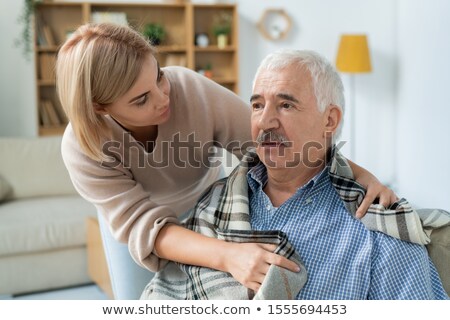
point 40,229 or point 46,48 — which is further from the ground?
point 46,48

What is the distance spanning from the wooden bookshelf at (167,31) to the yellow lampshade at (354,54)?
958 millimetres

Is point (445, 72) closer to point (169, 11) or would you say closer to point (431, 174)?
point (431, 174)

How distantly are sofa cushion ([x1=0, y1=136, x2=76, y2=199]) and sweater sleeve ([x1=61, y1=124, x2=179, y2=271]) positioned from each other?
2358 millimetres

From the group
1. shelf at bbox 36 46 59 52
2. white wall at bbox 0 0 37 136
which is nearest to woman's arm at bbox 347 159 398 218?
shelf at bbox 36 46 59 52

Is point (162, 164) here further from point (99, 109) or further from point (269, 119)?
point (269, 119)

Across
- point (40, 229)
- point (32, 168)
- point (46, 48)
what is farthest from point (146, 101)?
point (46, 48)

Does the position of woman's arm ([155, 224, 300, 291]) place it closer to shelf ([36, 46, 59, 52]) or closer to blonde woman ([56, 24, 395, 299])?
blonde woman ([56, 24, 395, 299])

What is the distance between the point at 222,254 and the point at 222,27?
155 inches

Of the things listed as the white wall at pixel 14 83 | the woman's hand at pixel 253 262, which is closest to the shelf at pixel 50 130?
the white wall at pixel 14 83

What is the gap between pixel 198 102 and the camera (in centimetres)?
170

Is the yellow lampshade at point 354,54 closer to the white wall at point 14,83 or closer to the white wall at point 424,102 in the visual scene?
the white wall at point 424,102

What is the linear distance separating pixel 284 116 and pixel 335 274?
1.36ft

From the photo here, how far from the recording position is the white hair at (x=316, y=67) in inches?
55.4

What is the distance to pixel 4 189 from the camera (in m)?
3.58
